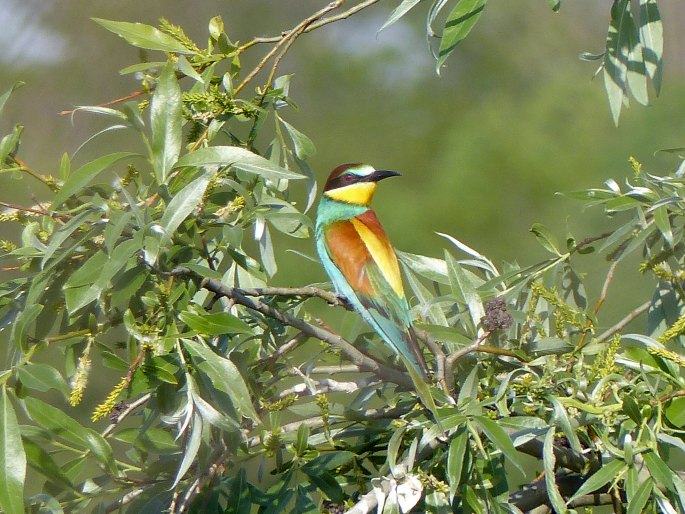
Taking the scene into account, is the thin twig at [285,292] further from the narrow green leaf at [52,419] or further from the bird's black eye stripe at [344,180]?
the bird's black eye stripe at [344,180]

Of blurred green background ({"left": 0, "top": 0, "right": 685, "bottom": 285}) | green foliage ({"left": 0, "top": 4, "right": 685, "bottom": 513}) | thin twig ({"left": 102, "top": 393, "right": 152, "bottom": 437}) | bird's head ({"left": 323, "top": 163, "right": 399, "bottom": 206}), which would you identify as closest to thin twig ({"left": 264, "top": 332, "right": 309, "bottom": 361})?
green foliage ({"left": 0, "top": 4, "right": 685, "bottom": 513})

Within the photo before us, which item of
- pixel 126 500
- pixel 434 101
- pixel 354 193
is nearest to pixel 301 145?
pixel 126 500

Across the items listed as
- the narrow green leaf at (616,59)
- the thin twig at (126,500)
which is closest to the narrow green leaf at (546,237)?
the narrow green leaf at (616,59)

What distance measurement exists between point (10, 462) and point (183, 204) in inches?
8.5

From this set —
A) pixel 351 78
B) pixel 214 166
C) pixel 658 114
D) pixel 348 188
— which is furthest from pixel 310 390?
pixel 351 78

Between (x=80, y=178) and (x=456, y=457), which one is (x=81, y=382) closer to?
(x=80, y=178)

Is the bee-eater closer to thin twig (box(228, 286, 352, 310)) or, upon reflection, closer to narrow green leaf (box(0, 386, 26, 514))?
thin twig (box(228, 286, 352, 310))

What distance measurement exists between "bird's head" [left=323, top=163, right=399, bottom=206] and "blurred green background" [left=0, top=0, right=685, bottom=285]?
1.48m

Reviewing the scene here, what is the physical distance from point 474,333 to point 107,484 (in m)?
0.35

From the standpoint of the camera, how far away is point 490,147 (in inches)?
151

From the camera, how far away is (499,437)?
0.69 m

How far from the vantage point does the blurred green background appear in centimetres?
337

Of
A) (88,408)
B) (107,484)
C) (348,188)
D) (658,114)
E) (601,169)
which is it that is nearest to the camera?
(107,484)

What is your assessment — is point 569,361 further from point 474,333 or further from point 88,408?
point 88,408
